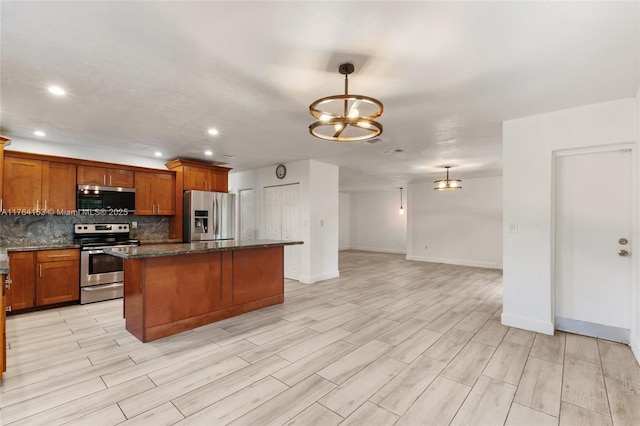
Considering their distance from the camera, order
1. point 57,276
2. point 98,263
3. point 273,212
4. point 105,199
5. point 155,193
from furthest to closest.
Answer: point 273,212 < point 155,193 < point 105,199 < point 98,263 < point 57,276

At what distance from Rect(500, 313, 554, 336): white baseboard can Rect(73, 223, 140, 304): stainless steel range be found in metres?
5.68

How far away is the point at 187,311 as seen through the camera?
345 cm

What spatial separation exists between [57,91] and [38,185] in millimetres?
2385

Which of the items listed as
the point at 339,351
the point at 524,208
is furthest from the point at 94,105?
the point at 524,208

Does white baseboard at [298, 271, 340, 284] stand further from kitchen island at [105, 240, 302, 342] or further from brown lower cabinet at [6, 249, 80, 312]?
brown lower cabinet at [6, 249, 80, 312]

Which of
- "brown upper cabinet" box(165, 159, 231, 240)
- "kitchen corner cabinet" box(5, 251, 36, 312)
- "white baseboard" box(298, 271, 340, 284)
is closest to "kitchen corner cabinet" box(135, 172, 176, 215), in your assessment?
"brown upper cabinet" box(165, 159, 231, 240)

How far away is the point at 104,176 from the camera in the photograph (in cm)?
505

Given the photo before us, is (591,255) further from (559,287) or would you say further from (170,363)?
(170,363)

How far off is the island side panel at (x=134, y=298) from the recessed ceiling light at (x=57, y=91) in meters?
1.79

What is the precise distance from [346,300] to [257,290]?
1423 millimetres

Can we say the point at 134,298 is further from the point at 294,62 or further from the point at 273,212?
the point at 273,212

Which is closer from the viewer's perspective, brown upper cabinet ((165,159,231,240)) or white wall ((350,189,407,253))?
brown upper cabinet ((165,159,231,240))

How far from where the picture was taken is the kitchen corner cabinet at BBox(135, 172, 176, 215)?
215 inches

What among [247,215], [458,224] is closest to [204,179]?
[247,215]
